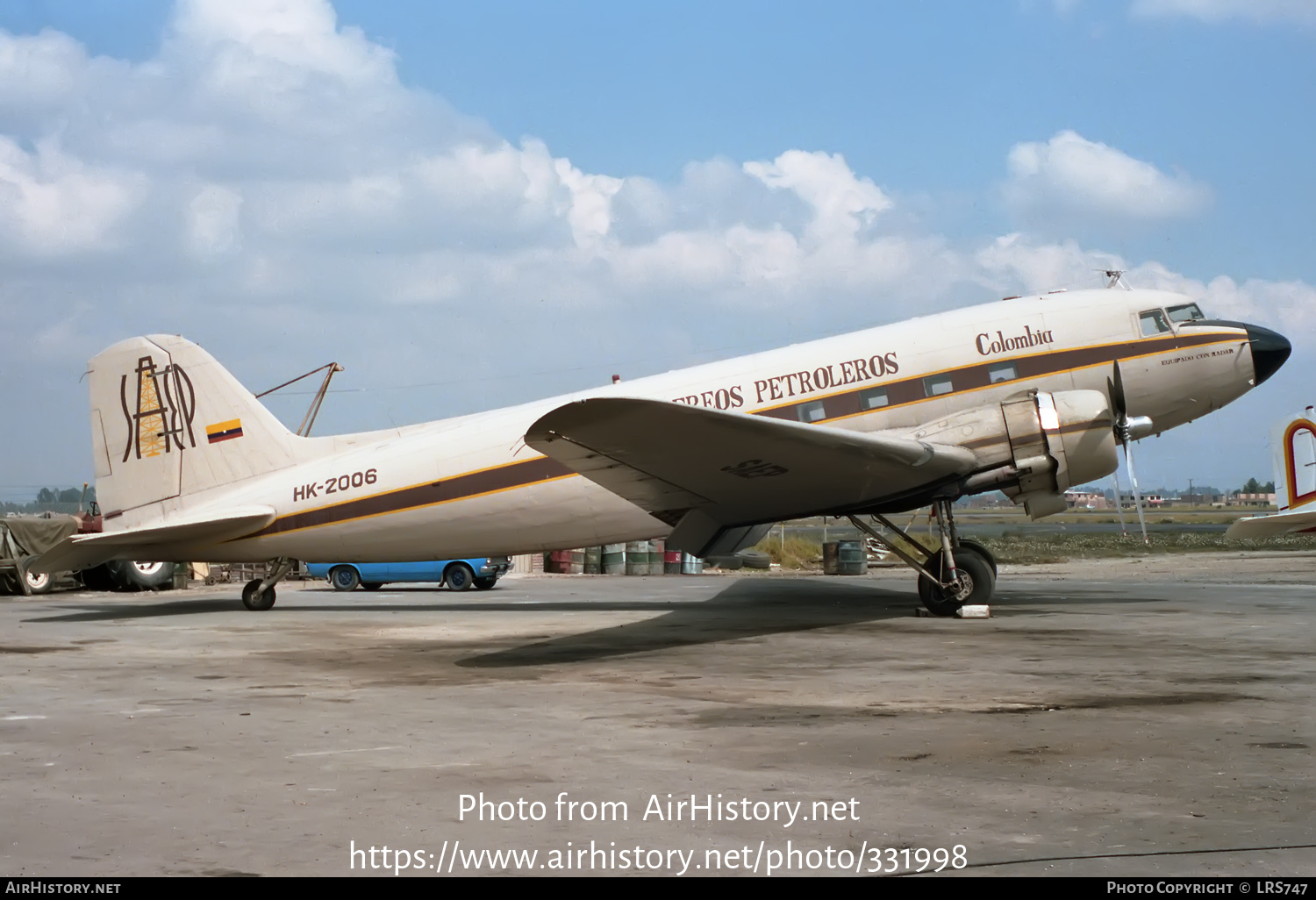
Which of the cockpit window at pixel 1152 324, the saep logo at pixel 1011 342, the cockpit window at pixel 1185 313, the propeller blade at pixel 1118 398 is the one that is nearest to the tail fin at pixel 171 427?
the saep logo at pixel 1011 342

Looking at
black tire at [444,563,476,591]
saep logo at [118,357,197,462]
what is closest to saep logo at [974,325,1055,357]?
saep logo at [118,357,197,462]

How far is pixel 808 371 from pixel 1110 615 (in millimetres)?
5949

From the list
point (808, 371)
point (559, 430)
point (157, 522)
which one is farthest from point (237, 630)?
point (808, 371)

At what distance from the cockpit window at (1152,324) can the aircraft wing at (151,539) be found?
48.3ft

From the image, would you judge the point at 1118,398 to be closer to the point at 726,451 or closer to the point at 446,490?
the point at 726,451

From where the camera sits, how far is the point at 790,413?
57.0 feet

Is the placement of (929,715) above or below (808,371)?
below

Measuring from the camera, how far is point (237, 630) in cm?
1661

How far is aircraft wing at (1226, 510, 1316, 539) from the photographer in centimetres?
1648

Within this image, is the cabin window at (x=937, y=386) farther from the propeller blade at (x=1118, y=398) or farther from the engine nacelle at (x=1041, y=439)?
the propeller blade at (x=1118, y=398)

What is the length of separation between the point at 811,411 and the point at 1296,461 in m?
8.83
